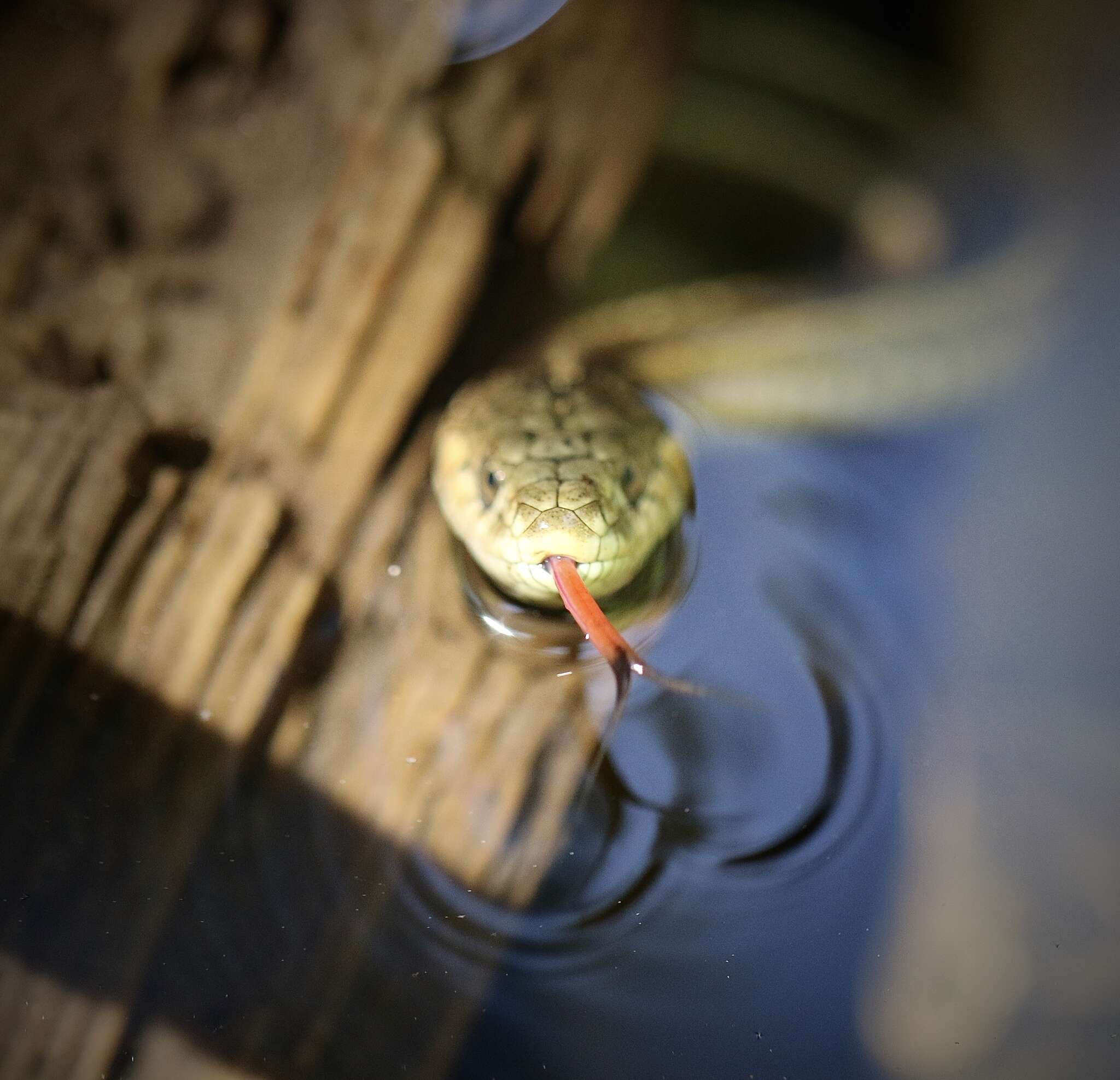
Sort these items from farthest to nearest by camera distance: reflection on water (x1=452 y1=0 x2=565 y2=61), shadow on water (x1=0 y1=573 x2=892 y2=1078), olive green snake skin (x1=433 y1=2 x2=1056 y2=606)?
1. reflection on water (x1=452 y1=0 x2=565 y2=61)
2. olive green snake skin (x1=433 y1=2 x2=1056 y2=606)
3. shadow on water (x1=0 y1=573 x2=892 y2=1078)

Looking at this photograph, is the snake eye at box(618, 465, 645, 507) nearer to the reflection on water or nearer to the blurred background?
the blurred background

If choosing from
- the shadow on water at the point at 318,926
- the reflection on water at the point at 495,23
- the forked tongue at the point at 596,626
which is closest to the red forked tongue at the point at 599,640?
the forked tongue at the point at 596,626

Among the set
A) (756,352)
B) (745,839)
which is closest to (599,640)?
(745,839)

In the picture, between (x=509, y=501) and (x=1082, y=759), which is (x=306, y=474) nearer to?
(x=509, y=501)

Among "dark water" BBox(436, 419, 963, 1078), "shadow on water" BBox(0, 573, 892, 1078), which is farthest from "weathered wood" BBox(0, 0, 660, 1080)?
"dark water" BBox(436, 419, 963, 1078)

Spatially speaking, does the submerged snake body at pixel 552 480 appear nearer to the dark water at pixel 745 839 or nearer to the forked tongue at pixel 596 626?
the forked tongue at pixel 596 626
